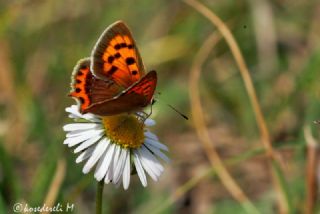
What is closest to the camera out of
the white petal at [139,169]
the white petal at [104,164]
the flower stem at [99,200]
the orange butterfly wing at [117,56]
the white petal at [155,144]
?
the flower stem at [99,200]

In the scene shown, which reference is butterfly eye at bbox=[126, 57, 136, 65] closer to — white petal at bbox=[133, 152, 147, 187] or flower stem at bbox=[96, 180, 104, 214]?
white petal at bbox=[133, 152, 147, 187]

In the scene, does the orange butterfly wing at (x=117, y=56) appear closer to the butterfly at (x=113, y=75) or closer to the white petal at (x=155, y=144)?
the butterfly at (x=113, y=75)

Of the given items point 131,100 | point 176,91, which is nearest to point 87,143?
point 131,100

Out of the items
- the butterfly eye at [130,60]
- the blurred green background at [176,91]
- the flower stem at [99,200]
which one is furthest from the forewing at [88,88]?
the blurred green background at [176,91]

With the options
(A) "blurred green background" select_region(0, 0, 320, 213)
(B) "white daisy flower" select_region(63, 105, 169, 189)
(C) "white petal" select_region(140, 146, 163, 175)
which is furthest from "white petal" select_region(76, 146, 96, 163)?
(A) "blurred green background" select_region(0, 0, 320, 213)

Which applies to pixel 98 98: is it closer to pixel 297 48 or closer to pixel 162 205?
pixel 162 205

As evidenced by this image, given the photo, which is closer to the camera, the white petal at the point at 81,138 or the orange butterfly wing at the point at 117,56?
the white petal at the point at 81,138

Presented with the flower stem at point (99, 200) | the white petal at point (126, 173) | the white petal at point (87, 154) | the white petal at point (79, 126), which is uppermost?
the white petal at point (79, 126)

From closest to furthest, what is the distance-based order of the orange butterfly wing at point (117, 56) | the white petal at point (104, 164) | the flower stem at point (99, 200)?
the flower stem at point (99, 200), the white petal at point (104, 164), the orange butterfly wing at point (117, 56)
